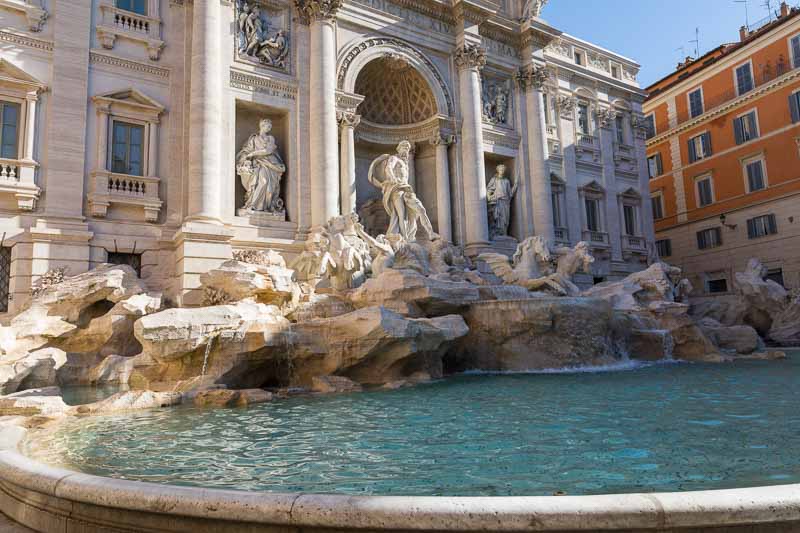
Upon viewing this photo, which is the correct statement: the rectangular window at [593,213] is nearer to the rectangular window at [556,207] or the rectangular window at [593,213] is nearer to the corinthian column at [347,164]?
the rectangular window at [556,207]

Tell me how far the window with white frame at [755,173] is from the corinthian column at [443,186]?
14468 mm

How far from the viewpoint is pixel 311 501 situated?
226 centimetres

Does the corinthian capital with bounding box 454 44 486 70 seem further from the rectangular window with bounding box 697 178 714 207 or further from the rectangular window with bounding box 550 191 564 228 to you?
the rectangular window with bounding box 697 178 714 207

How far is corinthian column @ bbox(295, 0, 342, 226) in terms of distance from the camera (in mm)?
14805

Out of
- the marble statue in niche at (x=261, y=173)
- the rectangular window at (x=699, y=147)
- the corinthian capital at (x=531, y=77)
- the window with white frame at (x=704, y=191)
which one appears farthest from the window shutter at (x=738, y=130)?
the marble statue in niche at (x=261, y=173)

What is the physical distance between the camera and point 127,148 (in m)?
13.5

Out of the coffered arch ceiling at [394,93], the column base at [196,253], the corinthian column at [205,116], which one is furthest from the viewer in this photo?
the coffered arch ceiling at [394,93]

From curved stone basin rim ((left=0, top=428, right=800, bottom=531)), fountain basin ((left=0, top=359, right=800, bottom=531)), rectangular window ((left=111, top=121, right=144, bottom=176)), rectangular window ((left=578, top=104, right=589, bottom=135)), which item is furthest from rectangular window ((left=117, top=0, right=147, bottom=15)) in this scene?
rectangular window ((left=578, top=104, right=589, bottom=135))

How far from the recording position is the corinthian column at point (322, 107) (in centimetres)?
1480

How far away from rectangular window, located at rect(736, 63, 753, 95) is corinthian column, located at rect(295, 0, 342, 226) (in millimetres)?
18742

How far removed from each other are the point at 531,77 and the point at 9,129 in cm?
1629

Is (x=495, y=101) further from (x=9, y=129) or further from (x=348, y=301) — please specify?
(x=9, y=129)

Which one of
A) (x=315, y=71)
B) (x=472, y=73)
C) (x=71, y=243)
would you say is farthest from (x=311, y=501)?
(x=472, y=73)

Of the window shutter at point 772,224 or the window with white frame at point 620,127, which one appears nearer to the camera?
the window shutter at point 772,224
